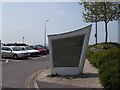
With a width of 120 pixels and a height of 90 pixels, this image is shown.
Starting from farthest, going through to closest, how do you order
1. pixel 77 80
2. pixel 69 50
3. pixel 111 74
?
1. pixel 69 50
2. pixel 77 80
3. pixel 111 74

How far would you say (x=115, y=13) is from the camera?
35.1 metres

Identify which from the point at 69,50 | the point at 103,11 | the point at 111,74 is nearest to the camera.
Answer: the point at 111,74

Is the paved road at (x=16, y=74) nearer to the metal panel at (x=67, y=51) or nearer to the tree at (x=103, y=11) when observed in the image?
the metal panel at (x=67, y=51)

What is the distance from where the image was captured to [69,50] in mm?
18781

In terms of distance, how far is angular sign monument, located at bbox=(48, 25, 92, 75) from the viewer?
18.8 metres

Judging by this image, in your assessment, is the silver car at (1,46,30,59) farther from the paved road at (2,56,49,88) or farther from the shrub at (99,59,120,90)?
the shrub at (99,59,120,90)

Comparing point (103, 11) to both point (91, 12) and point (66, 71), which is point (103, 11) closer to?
point (91, 12)

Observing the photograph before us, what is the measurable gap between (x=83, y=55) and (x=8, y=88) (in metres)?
6.48

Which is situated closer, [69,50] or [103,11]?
[69,50]

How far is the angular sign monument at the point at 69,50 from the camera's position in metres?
18.8

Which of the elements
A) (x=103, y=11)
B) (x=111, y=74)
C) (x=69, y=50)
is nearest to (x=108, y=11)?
(x=103, y=11)

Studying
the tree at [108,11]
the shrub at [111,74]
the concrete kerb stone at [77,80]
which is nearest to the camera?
the shrub at [111,74]

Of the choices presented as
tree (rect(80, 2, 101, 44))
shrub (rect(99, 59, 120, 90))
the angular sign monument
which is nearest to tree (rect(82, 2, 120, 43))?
tree (rect(80, 2, 101, 44))

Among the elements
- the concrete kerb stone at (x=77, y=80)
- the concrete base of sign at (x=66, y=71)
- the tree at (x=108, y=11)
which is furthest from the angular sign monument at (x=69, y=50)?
the tree at (x=108, y=11)
